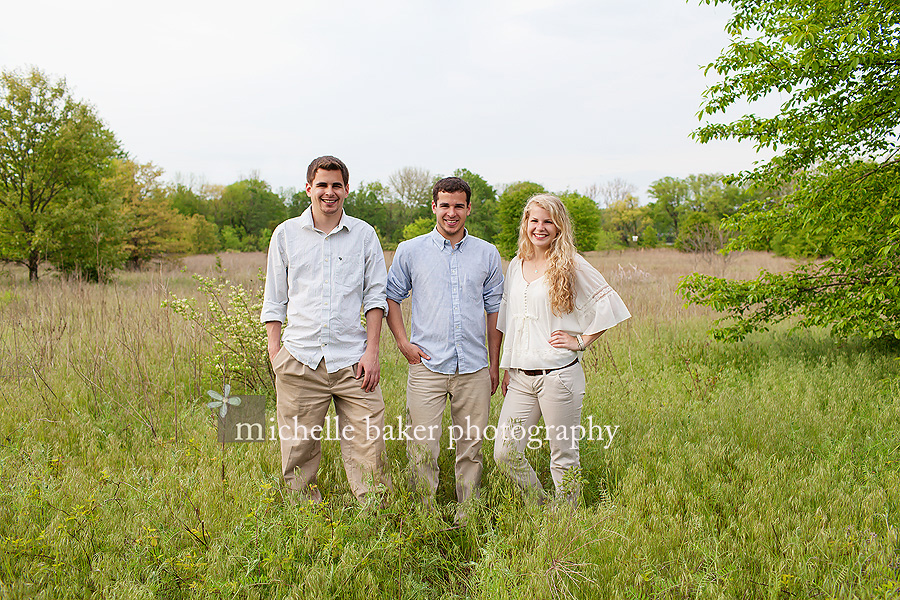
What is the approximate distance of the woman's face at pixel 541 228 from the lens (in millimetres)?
3193

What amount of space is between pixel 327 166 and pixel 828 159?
5.88 m

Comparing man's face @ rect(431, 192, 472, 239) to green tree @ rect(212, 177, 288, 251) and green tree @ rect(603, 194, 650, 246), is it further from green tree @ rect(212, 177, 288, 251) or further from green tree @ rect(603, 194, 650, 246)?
green tree @ rect(603, 194, 650, 246)

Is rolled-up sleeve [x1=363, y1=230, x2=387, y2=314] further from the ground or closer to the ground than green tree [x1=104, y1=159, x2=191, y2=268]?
closer to the ground

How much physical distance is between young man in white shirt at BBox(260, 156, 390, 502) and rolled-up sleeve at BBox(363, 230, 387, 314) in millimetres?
14

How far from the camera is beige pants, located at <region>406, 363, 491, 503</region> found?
3205 mm

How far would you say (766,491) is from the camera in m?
3.15

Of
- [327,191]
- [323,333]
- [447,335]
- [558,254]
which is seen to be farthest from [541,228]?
[323,333]

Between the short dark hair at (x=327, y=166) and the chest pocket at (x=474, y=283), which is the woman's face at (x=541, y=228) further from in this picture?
the short dark hair at (x=327, y=166)

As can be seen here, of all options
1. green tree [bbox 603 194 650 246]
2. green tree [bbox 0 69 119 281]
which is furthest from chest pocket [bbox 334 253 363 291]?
green tree [bbox 603 194 650 246]

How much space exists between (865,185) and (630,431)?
371 centimetres

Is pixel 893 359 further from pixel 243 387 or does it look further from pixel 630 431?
pixel 243 387

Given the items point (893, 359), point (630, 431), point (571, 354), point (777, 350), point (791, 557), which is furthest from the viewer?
point (777, 350)

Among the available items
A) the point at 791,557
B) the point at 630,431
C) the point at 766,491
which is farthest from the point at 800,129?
the point at 791,557

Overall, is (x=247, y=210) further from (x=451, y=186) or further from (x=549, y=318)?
(x=549, y=318)
